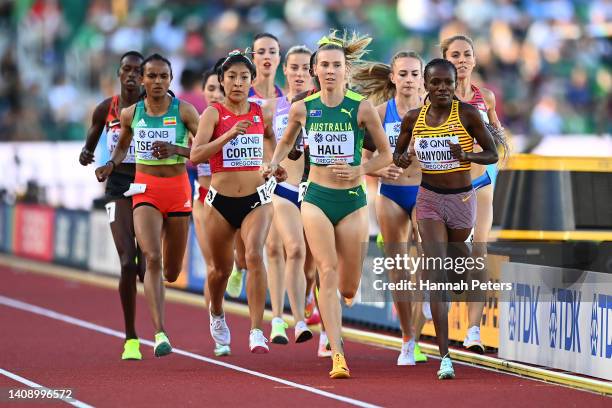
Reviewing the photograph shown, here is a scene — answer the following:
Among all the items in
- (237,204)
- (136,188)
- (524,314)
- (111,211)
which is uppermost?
(136,188)

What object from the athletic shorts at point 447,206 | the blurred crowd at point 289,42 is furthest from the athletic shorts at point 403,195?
the blurred crowd at point 289,42

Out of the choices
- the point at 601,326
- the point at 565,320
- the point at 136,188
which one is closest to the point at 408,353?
the point at 565,320

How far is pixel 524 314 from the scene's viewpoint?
40.4 ft

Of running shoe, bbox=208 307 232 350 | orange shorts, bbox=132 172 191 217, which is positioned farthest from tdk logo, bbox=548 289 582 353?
orange shorts, bbox=132 172 191 217

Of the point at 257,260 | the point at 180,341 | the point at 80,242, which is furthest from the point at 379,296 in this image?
the point at 80,242

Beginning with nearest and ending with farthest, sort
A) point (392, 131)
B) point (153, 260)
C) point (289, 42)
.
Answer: point (153, 260) < point (392, 131) < point (289, 42)

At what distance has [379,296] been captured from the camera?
50.3ft

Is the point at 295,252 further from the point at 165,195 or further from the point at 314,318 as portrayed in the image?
the point at 314,318

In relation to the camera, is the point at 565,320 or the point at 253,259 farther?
the point at 253,259

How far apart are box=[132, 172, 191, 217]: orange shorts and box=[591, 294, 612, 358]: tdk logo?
3.61 metres

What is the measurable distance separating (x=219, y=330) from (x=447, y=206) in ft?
8.38

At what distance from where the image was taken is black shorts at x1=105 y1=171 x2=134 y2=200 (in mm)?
12969

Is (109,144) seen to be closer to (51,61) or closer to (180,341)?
(180,341)

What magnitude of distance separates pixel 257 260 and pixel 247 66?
160cm
